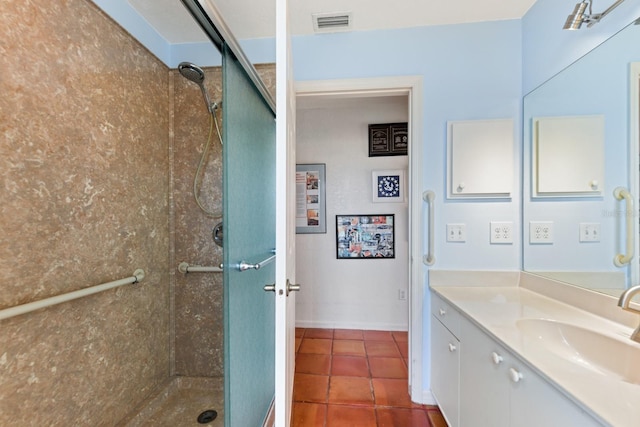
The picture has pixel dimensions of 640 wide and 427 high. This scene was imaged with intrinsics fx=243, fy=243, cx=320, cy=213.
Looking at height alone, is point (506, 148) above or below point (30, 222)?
above

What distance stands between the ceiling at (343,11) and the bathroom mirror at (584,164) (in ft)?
1.91

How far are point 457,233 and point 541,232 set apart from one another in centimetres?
45

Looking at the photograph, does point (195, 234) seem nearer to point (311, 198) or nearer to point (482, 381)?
point (311, 198)

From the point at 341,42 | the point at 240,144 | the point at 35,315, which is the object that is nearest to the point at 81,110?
the point at 240,144

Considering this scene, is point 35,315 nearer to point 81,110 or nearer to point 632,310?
point 81,110

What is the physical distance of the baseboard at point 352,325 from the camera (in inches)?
103

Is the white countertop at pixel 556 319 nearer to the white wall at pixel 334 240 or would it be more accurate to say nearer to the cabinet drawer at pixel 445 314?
the cabinet drawer at pixel 445 314

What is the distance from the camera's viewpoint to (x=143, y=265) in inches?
59.1

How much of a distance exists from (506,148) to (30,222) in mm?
2435

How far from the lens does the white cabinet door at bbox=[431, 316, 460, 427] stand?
1.21m

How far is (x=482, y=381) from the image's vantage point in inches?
38.7

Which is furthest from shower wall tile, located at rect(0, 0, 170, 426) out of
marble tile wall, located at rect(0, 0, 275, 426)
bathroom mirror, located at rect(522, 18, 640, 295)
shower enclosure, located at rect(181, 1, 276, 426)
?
bathroom mirror, located at rect(522, 18, 640, 295)

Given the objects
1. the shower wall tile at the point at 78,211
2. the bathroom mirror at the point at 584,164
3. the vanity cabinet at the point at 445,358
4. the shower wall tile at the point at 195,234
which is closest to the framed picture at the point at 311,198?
the shower wall tile at the point at 195,234

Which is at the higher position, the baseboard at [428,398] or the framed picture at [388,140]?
the framed picture at [388,140]
